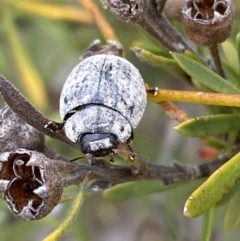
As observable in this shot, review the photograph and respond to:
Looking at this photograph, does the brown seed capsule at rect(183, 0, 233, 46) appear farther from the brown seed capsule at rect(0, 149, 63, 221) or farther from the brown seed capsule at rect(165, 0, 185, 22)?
the brown seed capsule at rect(0, 149, 63, 221)

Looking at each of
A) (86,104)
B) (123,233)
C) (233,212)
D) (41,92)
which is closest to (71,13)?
(41,92)

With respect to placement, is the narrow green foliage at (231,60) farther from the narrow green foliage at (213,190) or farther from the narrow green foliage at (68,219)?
the narrow green foliage at (68,219)

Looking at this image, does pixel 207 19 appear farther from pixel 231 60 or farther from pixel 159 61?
pixel 231 60

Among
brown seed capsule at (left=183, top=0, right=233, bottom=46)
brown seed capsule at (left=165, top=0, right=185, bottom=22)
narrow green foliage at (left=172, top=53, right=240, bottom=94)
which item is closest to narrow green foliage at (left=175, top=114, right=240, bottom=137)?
narrow green foliage at (left=172, top=53, right=240, bottom=94)

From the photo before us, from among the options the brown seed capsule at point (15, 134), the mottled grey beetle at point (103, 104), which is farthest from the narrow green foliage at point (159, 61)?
the brown seed capsule at point (15, 134)

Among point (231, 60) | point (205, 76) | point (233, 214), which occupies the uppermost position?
point (205, 76)

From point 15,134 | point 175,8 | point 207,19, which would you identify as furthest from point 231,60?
point 15,134

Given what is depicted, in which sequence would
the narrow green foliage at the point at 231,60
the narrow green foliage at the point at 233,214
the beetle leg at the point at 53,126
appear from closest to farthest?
the beetle leg at the point at 53,126, the narrow green foliage at the point at 233,214, the narrow green foliage at the point at 231,60
